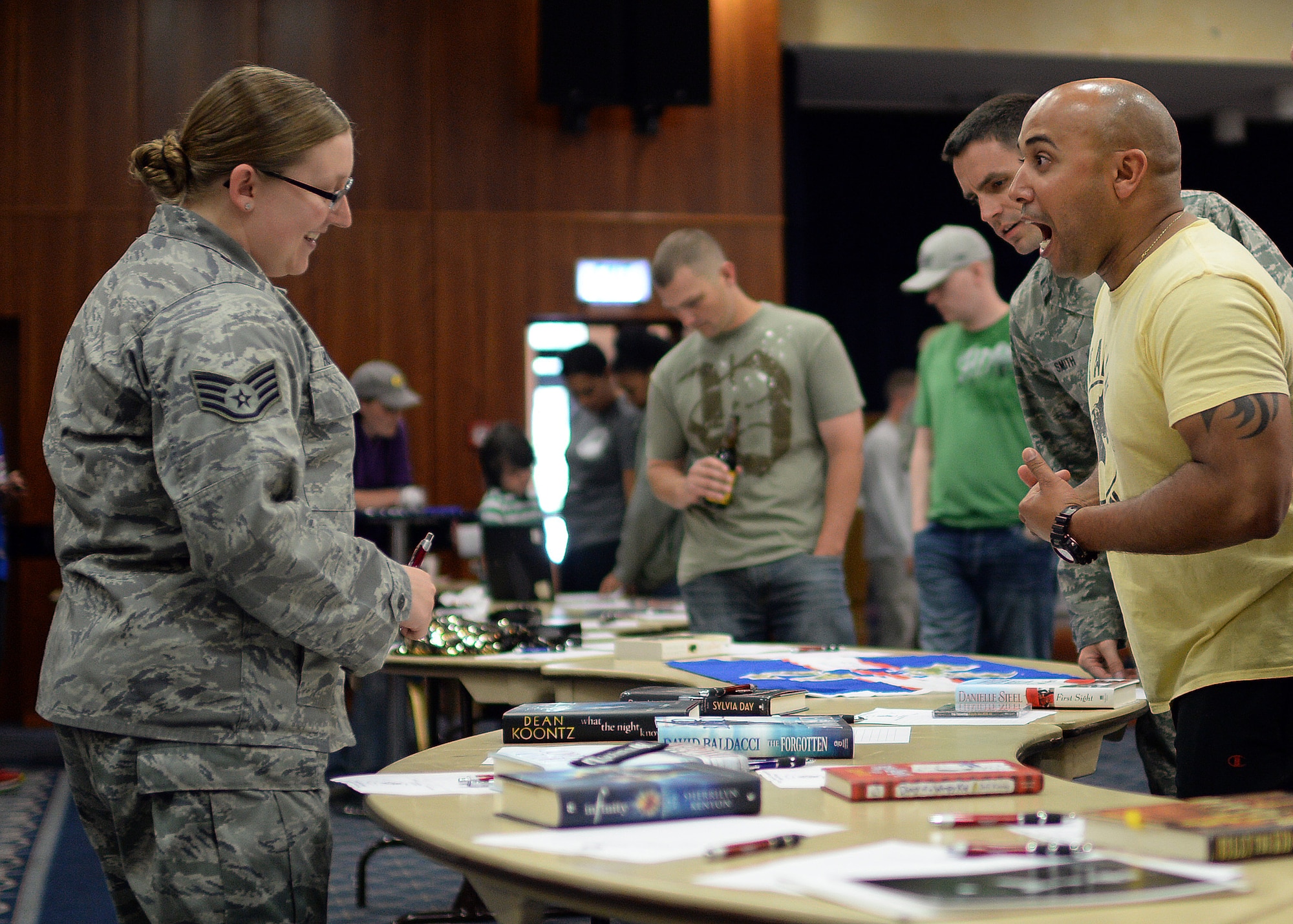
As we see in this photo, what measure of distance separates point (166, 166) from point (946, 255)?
2.58 meters

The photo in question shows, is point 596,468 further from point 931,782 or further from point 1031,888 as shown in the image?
point 1031,888

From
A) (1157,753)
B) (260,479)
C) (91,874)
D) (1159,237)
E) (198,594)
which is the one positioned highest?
(1159,237)

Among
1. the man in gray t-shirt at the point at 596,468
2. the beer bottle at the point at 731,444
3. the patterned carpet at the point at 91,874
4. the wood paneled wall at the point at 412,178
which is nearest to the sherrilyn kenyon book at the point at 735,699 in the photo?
the beer bottle at the point at 731,444

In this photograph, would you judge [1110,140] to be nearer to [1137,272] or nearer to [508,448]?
[1137,272]

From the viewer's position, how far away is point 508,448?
365 cm

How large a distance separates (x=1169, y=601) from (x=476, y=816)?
84 centimetres

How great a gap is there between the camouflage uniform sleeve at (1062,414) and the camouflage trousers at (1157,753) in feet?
0.50

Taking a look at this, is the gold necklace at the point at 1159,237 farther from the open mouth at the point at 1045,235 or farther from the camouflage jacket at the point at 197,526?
→ the camouflage jacket at the point at 197,526

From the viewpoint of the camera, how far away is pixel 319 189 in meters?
1.51

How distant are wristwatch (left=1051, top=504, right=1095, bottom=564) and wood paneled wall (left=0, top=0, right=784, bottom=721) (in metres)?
5.24

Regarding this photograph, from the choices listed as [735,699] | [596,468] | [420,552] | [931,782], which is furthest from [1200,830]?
[596,468]

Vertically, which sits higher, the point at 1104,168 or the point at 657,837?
the point at 1104,168

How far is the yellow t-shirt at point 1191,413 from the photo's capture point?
1.31 metres

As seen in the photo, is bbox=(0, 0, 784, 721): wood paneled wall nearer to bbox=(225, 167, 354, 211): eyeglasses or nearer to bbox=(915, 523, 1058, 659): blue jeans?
bbox=(915, 523, 1058, 659): blue jeans
